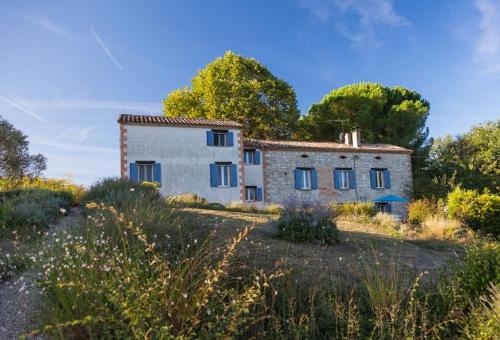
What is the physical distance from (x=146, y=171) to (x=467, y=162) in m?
23.1

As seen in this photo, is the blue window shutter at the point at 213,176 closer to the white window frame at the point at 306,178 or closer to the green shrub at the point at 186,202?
the white window frame at the point at 306,178

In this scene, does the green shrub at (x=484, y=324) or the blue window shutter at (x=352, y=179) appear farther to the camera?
the blue window shutter at (x=352, y=179)

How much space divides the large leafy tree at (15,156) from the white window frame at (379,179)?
20.2 m

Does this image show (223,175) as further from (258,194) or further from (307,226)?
(307,226)

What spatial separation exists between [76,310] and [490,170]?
104 feet

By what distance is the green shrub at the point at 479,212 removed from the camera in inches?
573

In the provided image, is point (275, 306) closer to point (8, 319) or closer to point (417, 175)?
point (8, 319)

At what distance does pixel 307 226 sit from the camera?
7965 mm

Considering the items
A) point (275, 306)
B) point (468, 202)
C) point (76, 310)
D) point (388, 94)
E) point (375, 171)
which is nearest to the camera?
point (76, 310)

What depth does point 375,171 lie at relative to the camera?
83.6ft

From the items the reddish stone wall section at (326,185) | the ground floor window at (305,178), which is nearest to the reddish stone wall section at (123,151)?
the ground floor window at (305,178)

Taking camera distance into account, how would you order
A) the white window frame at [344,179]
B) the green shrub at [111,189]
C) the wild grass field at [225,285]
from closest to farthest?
the wild grass field at [225,285], the green shrub at [111,189], the white window frame at [344,179]

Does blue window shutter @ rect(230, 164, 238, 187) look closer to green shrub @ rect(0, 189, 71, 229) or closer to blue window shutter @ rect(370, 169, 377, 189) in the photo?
blue window shutter @ rect(370, 169, 377, 189)

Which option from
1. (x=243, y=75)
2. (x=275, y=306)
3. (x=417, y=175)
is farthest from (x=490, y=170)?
(x=275, y=306)
